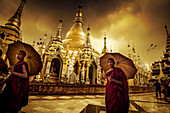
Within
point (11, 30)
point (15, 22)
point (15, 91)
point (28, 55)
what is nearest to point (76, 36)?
point (15, 22)

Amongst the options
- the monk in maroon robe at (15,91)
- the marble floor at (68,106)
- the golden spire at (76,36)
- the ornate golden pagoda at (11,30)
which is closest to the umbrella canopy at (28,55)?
the monk in maroon robe at (15,91)

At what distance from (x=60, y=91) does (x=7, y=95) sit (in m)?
4.86

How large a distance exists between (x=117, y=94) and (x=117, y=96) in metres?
0.05

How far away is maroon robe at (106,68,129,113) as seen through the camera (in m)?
2.03

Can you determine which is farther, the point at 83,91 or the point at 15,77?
the point at 83,91

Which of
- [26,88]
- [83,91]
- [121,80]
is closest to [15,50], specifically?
[26,88]

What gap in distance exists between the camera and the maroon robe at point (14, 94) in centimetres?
182

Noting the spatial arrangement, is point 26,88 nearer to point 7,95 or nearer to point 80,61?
point 7,95

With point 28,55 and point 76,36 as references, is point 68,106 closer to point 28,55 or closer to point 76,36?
point 28,55

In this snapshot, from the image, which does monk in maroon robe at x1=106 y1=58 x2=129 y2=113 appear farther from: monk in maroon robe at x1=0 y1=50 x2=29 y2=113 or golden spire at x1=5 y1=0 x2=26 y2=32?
golden spire at x1=5 y1=0 x2=26 y2=32

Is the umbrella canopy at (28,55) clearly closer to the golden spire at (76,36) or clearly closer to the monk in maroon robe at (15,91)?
the monk in maroon robe at (15,91)

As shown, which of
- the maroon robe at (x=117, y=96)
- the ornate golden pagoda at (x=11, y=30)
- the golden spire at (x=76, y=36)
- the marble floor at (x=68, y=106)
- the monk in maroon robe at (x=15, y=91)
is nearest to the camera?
the monk in maroon robe at (x=15, y=91)

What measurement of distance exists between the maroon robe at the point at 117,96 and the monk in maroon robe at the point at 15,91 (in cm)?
216

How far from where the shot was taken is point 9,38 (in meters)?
9.96
